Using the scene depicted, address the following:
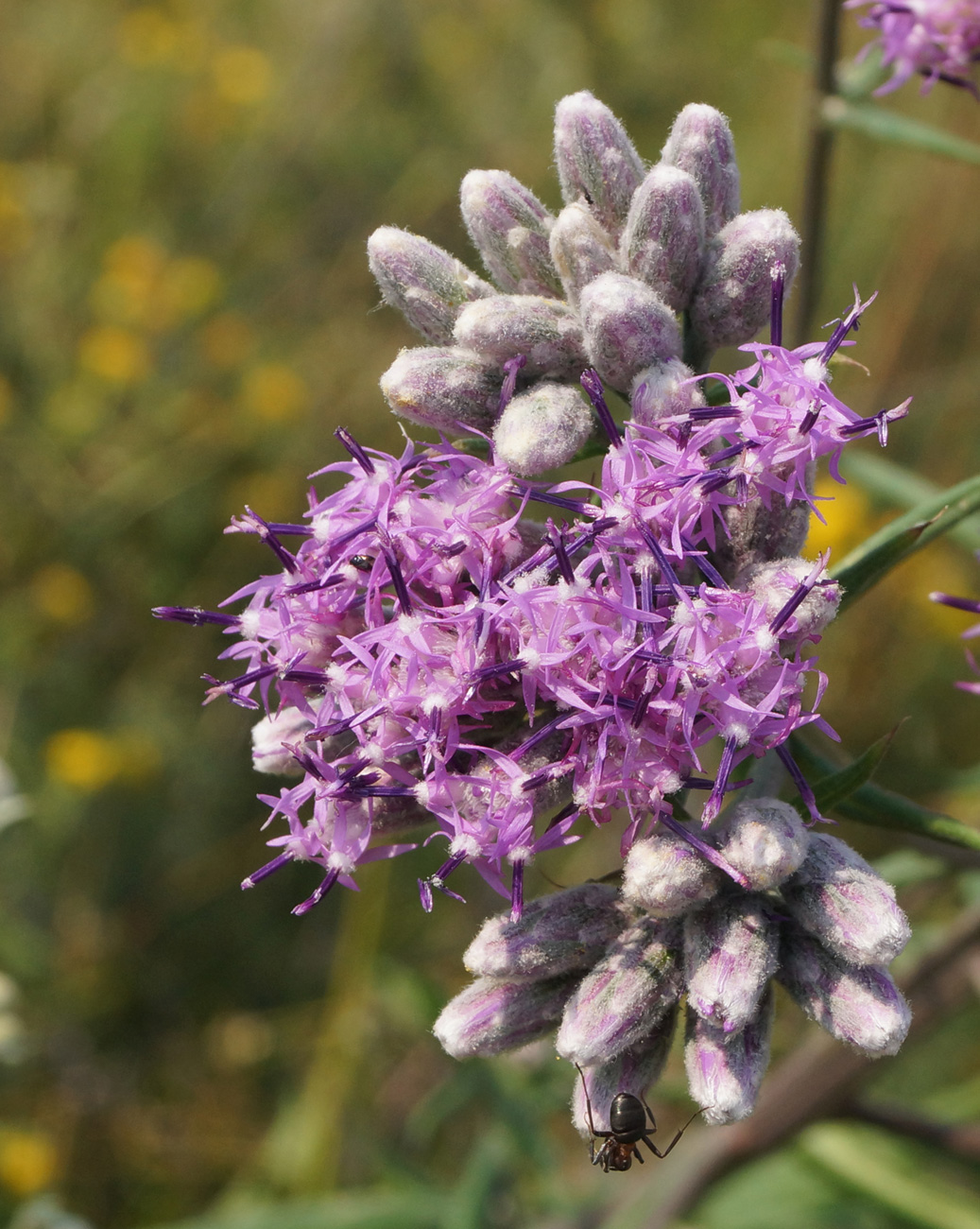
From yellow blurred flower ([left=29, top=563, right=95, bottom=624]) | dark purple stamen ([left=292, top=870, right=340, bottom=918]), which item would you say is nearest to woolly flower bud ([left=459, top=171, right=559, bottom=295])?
dark purple stamen ([left=292, top=870, right=340, bottom=918])

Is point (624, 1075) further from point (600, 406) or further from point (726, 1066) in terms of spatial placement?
point (600, 406)

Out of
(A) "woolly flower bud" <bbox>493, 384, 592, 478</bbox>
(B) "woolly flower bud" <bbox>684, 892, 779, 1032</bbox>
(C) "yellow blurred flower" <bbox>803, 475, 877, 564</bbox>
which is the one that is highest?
(A) "woolly flower bud" <bbox>493, 384, 592, 478</bbox>

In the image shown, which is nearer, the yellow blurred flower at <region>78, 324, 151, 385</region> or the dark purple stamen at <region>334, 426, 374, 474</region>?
the dark purple stamen at <region>334, 426, 374, 474</region>

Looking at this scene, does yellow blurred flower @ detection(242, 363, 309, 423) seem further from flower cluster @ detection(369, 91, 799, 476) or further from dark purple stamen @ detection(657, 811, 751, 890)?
dark purple stamen @ detection(657, 811, 751, 890)

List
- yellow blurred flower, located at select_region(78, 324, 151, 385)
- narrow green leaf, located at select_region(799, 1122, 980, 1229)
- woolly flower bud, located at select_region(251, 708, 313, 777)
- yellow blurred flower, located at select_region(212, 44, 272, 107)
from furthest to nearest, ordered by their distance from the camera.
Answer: yellow blurred flower, located at select_region(212, 44, 272, 107) → yellow blurred flower, located at select_region(78, 324, 151, 385) → narrow green leaf, located at select_region(799, 1122, 980, 1229) → woolly flower bud, located at select_region(251, 708, 313, 777)

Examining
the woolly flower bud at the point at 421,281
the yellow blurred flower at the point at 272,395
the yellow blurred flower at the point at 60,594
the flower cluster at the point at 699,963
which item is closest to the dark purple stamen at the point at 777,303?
the woolly flower bud at the point at 421,281

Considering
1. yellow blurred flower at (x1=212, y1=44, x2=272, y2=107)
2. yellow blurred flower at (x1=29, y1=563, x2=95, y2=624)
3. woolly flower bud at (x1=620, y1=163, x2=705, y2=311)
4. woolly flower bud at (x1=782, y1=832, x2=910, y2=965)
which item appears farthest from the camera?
yellow blurred flower at (x1=212, y1=44, x2=272, y2=107)
